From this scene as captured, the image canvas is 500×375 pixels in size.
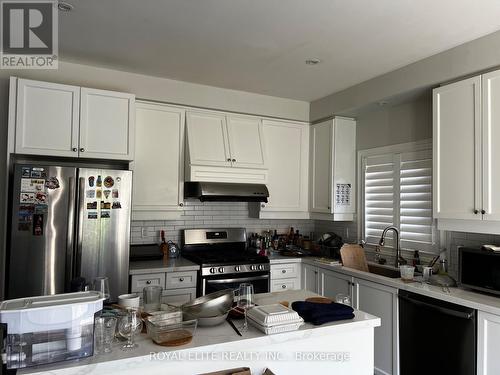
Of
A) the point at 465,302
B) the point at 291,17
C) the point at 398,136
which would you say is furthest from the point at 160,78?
the point at 465,302

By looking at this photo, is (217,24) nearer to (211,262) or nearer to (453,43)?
(453,43)

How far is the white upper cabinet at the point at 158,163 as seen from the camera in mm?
3541

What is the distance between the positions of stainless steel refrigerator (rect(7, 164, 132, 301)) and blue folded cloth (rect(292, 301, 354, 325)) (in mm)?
1780

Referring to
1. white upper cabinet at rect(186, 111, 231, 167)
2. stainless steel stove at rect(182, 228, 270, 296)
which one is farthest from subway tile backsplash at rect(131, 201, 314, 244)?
white upper cabinet at rect(186, 111, 231, 167)

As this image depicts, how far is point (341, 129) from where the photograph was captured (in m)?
4.16

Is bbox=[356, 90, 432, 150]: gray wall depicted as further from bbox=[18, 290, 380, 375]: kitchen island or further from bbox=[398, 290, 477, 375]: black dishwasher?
bbox=[18, 290, 380, 375]: kitchen island

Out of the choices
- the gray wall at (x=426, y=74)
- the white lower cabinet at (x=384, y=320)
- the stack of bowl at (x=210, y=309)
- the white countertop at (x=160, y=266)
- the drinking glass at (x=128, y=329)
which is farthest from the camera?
the white countertop at (x=160, y=266)

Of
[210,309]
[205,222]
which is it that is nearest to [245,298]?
[210,309]

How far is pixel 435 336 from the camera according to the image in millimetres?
2607

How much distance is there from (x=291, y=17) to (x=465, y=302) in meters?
2.23

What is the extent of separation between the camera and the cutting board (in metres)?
3.68

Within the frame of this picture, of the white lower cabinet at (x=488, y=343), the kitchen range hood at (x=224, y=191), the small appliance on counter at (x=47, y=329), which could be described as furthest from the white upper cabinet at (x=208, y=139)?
the white lower cabinet at (x=488, y=343)

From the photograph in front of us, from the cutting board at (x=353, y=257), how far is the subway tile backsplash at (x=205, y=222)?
1082 millimetres

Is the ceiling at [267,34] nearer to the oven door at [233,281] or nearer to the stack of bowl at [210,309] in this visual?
the stack of bowl at [210,309]
